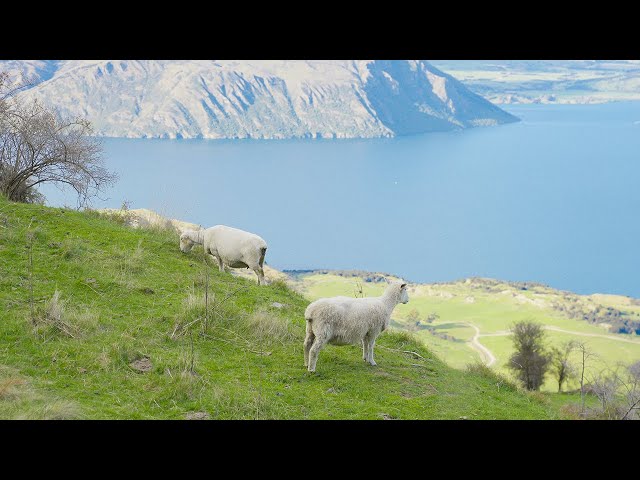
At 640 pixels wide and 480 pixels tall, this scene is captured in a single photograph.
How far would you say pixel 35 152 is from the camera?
673 inches

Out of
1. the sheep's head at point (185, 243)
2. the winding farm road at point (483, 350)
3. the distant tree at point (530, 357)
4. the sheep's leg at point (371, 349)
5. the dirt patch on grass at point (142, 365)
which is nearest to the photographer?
the dirt patch on grass at point (142, 365)

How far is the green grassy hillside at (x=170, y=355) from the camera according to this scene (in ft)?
22.9

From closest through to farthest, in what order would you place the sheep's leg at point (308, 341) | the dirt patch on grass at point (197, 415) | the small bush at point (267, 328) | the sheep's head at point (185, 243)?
the dirt patch on grass at point (197, 415)
the sheep's leg at point (308, 341)
the small bush at point (267, 328)
the sheep's head at point (185, 243)

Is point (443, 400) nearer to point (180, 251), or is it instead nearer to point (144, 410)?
point (144, 410)

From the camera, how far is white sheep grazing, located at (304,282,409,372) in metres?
8.97

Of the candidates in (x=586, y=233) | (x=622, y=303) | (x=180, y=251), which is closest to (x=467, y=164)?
(x=586, y=233)

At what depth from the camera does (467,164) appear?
643ft

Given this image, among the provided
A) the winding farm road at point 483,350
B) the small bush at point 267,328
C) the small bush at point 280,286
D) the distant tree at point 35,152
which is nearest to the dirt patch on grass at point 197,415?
the small bush at point 267,328

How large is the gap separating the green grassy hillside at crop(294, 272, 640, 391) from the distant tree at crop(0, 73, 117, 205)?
1792 inches

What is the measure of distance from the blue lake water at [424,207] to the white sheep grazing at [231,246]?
65.2 m

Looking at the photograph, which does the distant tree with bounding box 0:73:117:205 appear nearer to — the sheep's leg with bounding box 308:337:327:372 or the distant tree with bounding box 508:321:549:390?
the sheep's leg with bounding box 308:337:327:372

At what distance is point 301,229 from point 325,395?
4482 inches

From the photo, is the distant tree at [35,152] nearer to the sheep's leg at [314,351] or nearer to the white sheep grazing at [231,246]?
the white sheep grazing at [231,246]

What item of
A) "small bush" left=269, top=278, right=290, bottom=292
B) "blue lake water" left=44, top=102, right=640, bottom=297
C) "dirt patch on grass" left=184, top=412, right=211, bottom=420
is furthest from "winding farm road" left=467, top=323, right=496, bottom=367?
"dirt patch on grass" left=184, top=412, right=211, bottom=420
